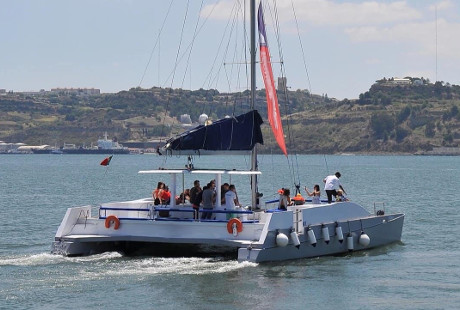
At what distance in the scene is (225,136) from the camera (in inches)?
1008

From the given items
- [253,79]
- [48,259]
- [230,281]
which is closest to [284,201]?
[253,79]

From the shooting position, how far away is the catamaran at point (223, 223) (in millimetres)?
23688

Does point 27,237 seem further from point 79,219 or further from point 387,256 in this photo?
point 387,256

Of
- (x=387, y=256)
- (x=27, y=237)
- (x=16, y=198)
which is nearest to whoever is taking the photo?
(x=387, y=256)

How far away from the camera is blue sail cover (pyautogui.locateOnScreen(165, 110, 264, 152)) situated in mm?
25484

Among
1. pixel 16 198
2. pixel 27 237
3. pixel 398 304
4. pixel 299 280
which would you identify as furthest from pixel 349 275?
pixel 16 198

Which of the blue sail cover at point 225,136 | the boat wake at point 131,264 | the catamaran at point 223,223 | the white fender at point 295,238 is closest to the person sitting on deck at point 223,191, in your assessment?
the catamaran at point 223,223

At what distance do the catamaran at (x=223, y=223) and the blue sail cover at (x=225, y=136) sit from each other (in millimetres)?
22

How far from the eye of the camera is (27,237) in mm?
32969

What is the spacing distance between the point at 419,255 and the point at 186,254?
23.8 ft

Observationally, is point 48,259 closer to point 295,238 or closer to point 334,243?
point 295,238

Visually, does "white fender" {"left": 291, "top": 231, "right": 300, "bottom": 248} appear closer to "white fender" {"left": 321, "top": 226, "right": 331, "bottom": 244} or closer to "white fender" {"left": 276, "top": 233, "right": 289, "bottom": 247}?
"white fender" {"left": 276, "top": 233, "right": 289, "bottom": 247}

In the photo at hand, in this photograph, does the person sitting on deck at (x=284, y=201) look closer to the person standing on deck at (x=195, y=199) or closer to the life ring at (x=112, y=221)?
the person standing on deck at (x=195, y=199)

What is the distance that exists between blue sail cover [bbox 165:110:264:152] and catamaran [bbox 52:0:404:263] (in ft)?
0.07
